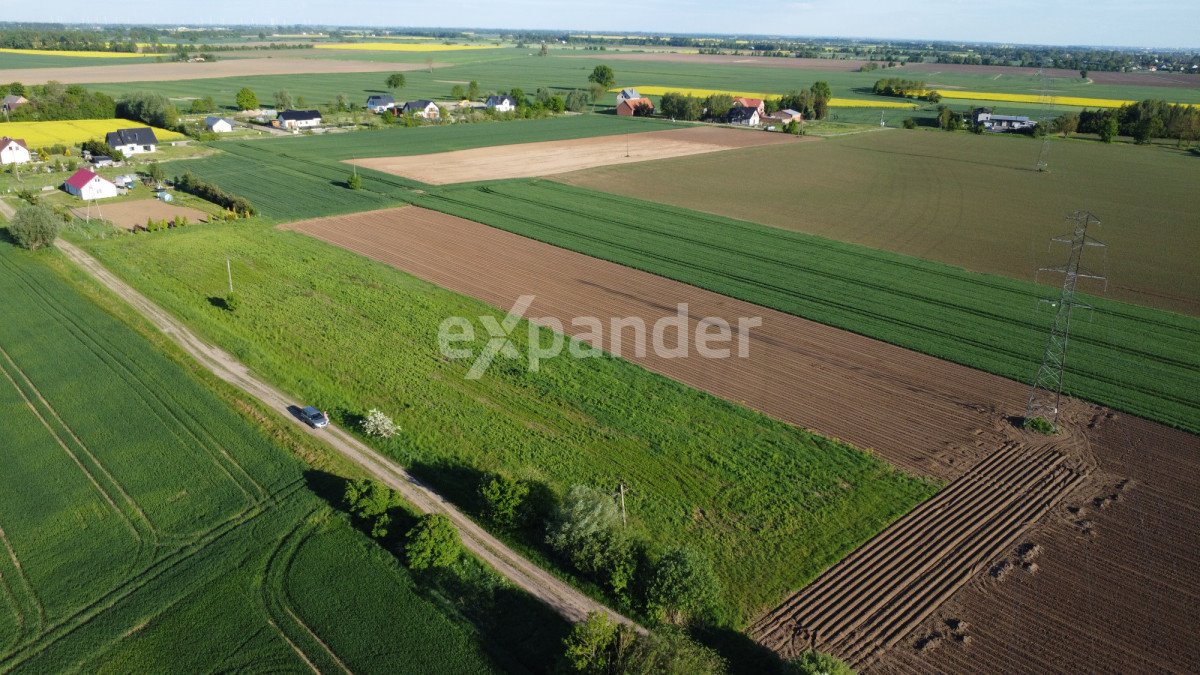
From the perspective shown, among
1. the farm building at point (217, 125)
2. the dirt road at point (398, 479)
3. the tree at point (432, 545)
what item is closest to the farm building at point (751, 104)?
the farm building at point (217, 125)

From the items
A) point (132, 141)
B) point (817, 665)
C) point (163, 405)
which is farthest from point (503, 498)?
point (132, 141)

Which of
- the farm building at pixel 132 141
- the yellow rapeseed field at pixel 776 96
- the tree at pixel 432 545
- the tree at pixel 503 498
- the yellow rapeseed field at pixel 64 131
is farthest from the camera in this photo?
the yellow rapeseed field at pixel 776 96

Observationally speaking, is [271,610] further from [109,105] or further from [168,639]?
[109,105]

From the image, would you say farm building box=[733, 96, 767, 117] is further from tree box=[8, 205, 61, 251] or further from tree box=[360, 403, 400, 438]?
tree box=[360, 403, 400, 438]

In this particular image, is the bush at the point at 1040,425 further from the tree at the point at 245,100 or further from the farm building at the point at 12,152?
the tree at the point at 245,100

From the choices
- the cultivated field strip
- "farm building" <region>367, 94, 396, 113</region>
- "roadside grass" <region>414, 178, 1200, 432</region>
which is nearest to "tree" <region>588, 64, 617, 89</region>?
"farm building" <region>367, 94, 396, 113</region>

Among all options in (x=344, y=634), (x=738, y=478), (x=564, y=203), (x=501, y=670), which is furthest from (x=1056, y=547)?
(x=564, y=203)
